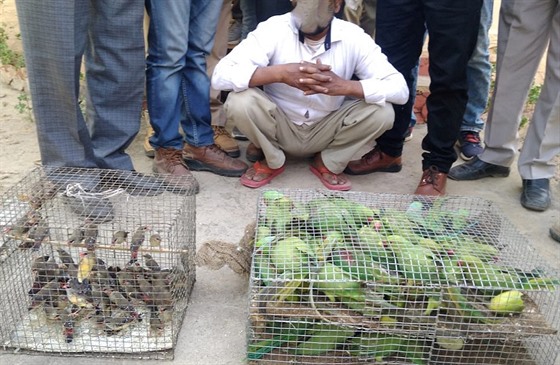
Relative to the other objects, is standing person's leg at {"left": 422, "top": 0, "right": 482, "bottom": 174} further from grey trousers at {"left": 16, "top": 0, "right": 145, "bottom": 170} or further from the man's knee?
grey trousers at {"left": 16, "top": 0, "right": 145, "bottom": 170}

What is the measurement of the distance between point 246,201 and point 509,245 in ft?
4.98

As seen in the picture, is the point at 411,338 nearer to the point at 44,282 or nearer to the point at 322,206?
the point at 322,206

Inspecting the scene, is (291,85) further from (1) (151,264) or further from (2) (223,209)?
(1) (151,264)

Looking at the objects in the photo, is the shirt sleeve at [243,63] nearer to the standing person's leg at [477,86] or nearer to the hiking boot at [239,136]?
the hiking boot at [239,136]

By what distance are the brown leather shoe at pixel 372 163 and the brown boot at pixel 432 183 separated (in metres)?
0.36

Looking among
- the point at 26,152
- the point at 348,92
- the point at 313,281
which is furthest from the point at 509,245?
the point at 26,152

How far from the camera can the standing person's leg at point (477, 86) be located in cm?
404

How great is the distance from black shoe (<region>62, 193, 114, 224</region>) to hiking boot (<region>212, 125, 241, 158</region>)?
1.56m

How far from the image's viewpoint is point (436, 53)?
3.20m

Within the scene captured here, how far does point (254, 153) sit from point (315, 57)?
0.84 meters

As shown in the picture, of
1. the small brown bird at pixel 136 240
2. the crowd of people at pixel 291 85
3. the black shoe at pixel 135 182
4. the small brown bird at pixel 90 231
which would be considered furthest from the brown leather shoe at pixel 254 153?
the small brown bird at pixel 90 231

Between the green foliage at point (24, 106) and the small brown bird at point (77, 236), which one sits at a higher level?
the small brown bird at point (77, 236)

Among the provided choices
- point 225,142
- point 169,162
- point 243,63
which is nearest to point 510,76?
point 243,63

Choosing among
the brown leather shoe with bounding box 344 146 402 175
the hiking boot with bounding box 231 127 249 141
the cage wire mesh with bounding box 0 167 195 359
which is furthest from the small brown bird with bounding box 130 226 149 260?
the hiking boot with bounding box 231 127 249 141
